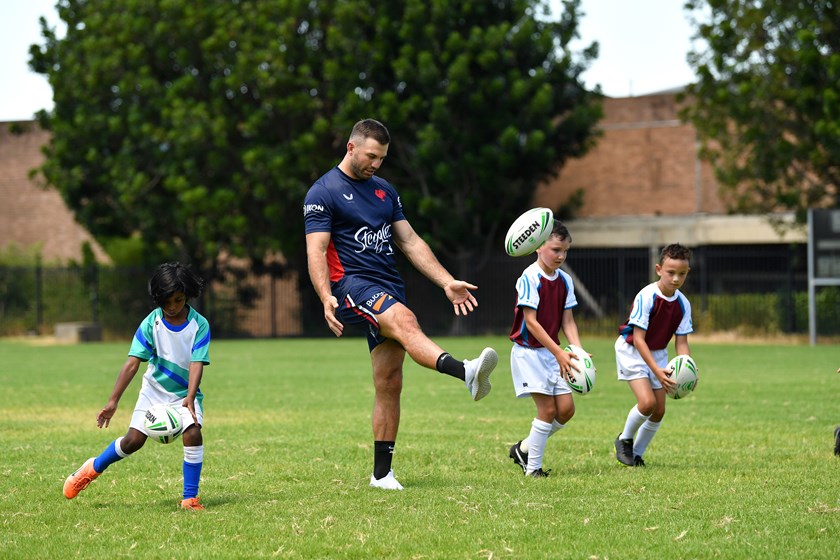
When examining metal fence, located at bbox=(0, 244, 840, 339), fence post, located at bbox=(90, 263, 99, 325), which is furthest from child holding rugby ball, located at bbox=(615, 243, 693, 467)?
fence post, located at bbox=(90, 263, 99, 325)

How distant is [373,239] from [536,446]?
1.99 m

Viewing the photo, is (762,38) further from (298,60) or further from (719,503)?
(719,503)

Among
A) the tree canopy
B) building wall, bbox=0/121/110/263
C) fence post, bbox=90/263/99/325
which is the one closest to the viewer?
the tree canopy

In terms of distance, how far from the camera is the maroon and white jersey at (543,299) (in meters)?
8.70

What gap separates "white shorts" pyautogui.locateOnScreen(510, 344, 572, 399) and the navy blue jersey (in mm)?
1315

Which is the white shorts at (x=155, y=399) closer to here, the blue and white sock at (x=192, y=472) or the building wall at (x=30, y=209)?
the blue and white sock at (x=192, y=472)

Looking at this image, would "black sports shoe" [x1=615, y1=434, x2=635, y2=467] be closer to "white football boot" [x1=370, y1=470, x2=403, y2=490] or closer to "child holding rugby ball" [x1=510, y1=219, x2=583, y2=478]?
"child holding rugby ball" [x1=510, y1=219, x2=583, y2=478]

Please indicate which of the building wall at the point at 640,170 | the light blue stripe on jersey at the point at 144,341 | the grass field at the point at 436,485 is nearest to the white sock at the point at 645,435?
the grass field at the point at 436,485

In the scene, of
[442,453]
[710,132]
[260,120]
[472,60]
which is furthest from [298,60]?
[442,453]

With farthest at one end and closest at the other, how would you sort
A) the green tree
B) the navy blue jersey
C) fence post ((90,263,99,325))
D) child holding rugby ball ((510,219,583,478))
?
fence post ((90,263,99,325)), the green tree, child holding rugby ball ((510,219,583,478)), the navy blue jersey

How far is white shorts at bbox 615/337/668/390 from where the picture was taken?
361 inches

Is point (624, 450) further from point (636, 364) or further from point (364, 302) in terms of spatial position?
point (364, 302)

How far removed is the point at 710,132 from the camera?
3438 centimetres

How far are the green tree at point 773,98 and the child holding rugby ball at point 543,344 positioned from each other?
76.1 ft
